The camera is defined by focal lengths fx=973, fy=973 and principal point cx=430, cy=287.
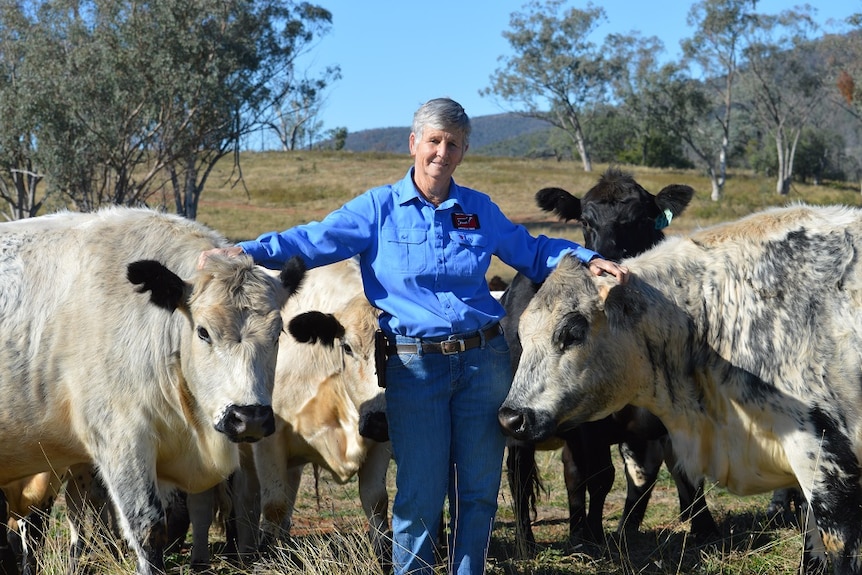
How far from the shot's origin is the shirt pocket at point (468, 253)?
16.3 ft

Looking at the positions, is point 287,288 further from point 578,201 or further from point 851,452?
point 578,201

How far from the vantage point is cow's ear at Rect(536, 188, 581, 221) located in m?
8.48

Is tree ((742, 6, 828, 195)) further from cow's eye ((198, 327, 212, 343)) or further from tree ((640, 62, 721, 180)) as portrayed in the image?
cow's eye ((198, 327, 212, 343))

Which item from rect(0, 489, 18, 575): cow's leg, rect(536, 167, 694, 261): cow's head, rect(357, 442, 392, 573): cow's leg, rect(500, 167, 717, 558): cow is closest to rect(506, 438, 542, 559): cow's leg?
rect(500, 167, 717, 558): cow

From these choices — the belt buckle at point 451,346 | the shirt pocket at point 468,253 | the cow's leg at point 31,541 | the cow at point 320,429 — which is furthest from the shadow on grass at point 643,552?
the cow's leg at point 31,541

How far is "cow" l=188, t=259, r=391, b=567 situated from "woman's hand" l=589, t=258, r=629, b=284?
69.8 inches

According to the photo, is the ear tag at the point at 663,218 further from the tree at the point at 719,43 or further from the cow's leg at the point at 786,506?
the tree at the point at 719,43

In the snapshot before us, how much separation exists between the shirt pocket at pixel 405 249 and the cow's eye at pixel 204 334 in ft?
3.78

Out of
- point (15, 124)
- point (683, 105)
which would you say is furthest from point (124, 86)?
point (683, 105)

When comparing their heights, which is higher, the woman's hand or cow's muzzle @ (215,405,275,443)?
the woman's hand

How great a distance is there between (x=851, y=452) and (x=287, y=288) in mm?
3190

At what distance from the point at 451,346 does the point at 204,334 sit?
1.48 m

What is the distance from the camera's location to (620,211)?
328 inches

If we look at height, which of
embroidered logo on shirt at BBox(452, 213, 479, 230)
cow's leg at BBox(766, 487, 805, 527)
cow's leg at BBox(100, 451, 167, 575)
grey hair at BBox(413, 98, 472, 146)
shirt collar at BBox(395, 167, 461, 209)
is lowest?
cow's leg at BBox(766, 487, 805, 527)
